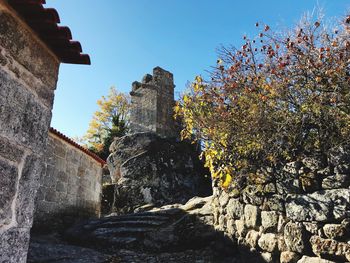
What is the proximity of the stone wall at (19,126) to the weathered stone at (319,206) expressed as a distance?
2.75m

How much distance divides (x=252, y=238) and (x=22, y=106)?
11.1ft

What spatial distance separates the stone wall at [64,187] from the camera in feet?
24.0

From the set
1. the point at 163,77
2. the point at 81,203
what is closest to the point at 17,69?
the point at 81,203

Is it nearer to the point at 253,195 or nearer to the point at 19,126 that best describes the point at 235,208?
the point at 253,195

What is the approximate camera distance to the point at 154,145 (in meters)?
14.6

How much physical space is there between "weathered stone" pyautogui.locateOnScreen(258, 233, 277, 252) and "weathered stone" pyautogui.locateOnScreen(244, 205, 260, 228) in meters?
0.23

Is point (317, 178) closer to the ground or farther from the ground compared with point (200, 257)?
farther from the ground

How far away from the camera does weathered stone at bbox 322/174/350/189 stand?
3.12m

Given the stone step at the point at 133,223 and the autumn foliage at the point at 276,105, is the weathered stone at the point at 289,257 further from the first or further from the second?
the stone step at the point at 133,223

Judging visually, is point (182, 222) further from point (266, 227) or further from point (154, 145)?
point (154, 145)

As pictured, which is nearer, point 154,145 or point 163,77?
point 154,145

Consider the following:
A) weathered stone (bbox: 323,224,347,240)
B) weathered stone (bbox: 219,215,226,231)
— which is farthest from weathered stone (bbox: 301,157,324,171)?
weathered stone (bbox: 219,215,226,231)

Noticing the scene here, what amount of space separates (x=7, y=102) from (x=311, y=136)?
129 inches

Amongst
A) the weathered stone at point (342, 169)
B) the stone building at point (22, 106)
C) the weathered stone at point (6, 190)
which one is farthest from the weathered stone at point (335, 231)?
the weathered stone at point (6, 190)
